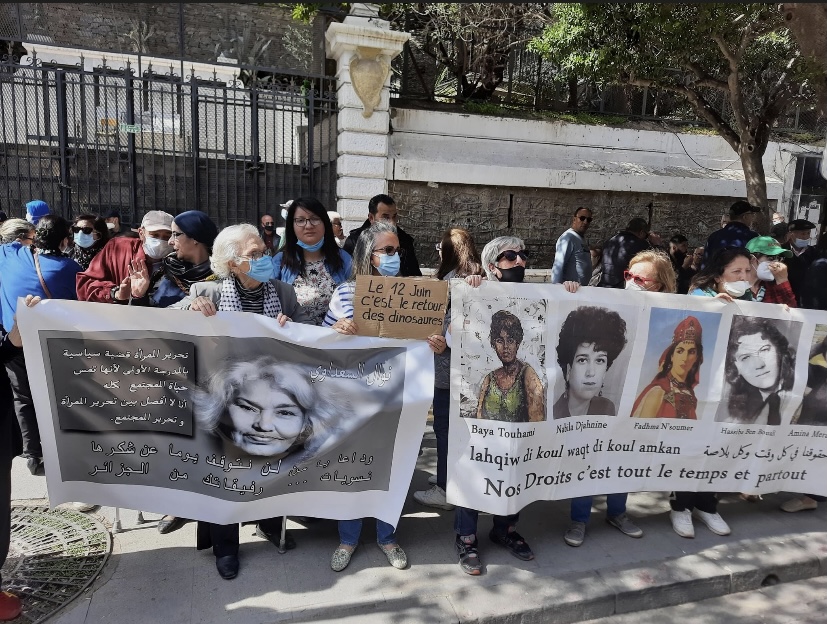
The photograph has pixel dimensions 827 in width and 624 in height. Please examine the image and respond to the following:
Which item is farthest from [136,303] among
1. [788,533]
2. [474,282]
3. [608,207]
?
[608,207]

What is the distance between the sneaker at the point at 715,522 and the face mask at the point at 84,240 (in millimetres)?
5284

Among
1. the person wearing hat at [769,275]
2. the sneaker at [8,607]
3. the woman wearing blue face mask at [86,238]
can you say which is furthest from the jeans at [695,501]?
the woman wearing blue face mask at [86,238]

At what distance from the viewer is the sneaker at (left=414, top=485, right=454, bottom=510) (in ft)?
13.0

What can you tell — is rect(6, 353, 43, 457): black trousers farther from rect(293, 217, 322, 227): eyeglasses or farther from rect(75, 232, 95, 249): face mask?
rect(293, 217, 322, 227): eyeglasses

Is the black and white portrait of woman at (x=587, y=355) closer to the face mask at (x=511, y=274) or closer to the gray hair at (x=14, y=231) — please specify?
the face mask at (x=511, y=274)

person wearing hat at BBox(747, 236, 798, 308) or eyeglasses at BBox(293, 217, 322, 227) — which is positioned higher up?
eyeglasses at BBox(293, 217, 322, 227)

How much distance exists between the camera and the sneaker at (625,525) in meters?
3.74

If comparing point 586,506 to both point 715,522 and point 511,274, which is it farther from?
point 511,274

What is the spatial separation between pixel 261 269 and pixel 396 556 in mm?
1713

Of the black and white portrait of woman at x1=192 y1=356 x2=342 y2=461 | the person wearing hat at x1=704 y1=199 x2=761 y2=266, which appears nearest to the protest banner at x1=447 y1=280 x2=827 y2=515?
the black and white portrait of woman at x1=192 y1=356 x2=342 y2=461

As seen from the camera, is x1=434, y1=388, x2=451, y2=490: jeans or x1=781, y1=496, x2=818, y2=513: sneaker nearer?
x1=434, y1=388, x2=451, y2=490: jeans

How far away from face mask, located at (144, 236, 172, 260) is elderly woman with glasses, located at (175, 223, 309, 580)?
561 millimetres

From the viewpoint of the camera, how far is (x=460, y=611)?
300 cm

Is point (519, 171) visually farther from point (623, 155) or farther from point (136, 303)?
point (136, 303)
